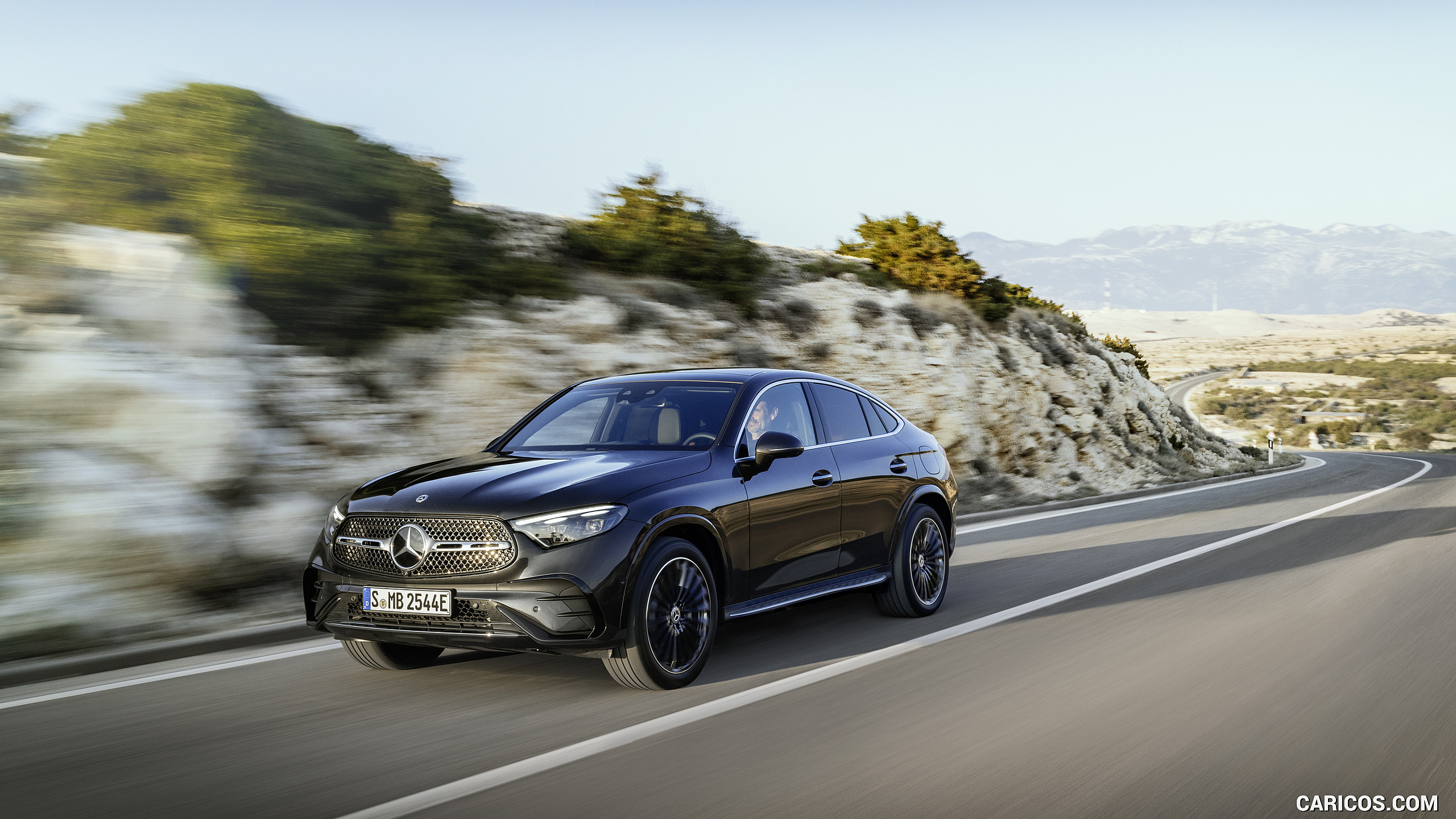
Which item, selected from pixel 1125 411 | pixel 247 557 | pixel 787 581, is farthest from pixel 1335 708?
pixel 1125 411

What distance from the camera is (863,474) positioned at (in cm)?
723

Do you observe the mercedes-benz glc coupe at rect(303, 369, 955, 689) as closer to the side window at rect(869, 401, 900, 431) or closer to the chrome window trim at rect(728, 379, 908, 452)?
the chrome window trim at rect(728, 379, 908, 452)

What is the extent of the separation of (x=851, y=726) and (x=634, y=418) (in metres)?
2.38

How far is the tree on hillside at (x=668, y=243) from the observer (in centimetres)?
1747

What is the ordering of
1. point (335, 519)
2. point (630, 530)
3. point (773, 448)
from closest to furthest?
point (630, 530)
point (335, 519)
point (773, 448)

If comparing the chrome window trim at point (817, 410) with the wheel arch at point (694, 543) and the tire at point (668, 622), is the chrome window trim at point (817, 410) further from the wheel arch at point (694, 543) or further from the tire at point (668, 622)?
the tire at point (668, 622)

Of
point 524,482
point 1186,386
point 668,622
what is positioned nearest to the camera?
point 524,482

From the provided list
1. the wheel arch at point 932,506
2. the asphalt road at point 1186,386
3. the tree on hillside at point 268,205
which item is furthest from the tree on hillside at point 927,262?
the asphalt road at point 1186,386

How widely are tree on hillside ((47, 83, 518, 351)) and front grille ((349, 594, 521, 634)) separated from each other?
5921 millimetres

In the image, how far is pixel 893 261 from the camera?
24.9 metres

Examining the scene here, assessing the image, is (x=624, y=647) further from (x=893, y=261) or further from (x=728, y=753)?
(x=893, y=261)

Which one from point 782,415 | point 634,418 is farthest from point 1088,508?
point 634,418

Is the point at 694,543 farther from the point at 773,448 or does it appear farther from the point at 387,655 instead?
the point at 387,655

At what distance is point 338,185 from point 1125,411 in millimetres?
21207
